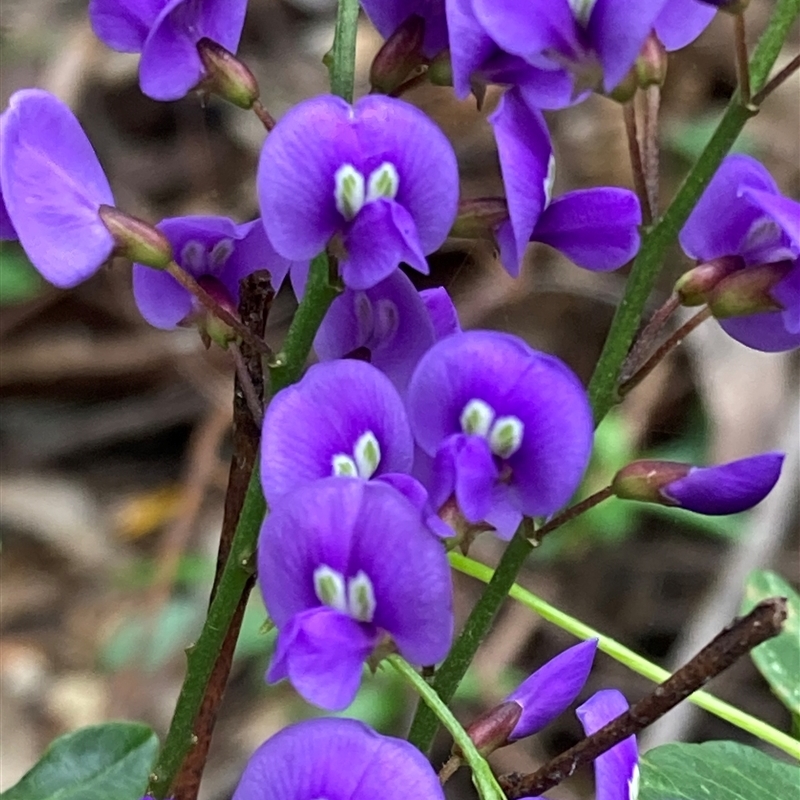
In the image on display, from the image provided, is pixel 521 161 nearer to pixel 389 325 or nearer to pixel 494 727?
pixel 389 325

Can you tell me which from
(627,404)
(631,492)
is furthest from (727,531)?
(631,492)

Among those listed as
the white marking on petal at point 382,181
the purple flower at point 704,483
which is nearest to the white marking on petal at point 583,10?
the white marking on petal at point 382,181

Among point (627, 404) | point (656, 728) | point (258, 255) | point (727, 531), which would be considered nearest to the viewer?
point (258, 255)

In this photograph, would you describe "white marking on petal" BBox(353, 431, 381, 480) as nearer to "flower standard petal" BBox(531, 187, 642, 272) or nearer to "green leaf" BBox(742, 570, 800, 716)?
"flower standard petal" BBox(531, 187, 642, 272)

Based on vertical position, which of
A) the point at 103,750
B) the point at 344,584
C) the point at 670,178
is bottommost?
the point at 670,178

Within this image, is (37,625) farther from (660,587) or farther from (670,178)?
(670,178)

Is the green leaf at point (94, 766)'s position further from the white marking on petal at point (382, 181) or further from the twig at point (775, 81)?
the twig at point (775, 81)

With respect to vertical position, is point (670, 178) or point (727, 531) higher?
point (670, 178)
